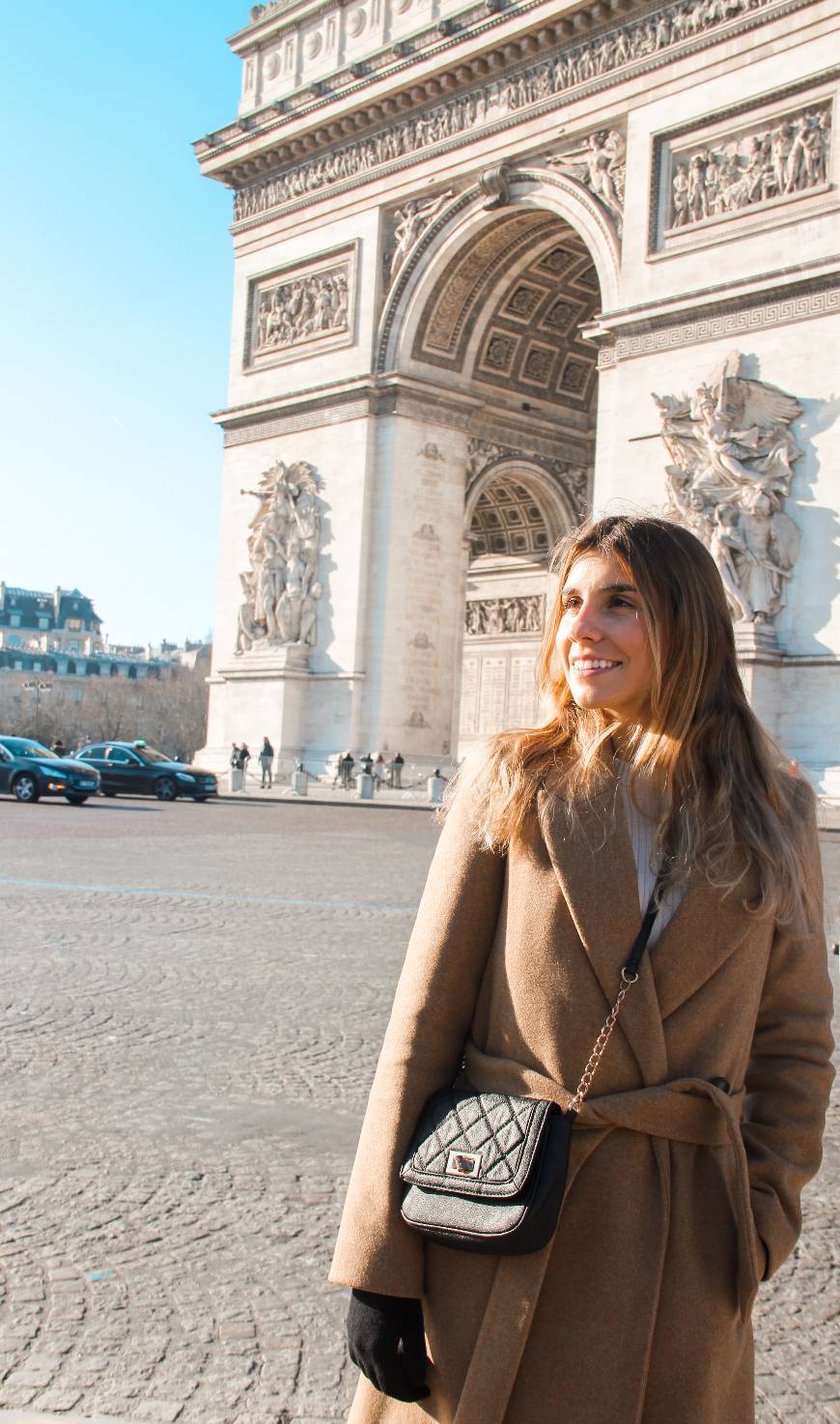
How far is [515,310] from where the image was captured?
24781 millimetres

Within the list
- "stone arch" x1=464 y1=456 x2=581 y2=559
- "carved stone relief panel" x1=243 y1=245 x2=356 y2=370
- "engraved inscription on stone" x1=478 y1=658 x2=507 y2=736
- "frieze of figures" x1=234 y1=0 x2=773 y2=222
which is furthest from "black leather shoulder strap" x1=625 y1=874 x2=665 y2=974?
"engraved inscription on stone" x1=478 y1=658 x2=507 y2=736

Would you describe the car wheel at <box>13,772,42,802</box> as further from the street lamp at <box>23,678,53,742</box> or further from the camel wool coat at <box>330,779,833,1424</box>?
the street lamp at <box>23,678,53,742</box>

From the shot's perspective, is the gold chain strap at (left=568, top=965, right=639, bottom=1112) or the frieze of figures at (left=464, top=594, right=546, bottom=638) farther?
the frieze of figures at (left=464, top=594, right=546, bottom=638)

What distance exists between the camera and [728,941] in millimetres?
1641

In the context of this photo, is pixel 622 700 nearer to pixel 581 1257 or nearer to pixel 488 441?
pixel 581 1257

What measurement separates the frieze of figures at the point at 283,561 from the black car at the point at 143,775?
3068 millimetres

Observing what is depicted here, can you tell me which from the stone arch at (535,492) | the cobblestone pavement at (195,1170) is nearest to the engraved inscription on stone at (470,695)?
the stone arch at (535,492)

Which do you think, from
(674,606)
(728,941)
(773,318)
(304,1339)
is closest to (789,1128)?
(728,941)

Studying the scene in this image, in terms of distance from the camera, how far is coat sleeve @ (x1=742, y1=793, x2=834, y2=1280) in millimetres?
1649

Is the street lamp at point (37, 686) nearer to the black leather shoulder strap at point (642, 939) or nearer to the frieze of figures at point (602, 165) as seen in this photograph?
the frieze of figures at point (602, 165)

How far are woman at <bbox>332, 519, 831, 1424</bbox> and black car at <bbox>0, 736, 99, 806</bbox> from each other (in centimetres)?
1860

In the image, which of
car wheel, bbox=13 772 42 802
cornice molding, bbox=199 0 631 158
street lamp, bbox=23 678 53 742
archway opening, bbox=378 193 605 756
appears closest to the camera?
car wheel, bbox=13 772 42 802

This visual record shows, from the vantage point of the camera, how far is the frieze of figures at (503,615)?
2809cm

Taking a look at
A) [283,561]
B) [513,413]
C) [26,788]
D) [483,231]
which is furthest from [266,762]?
[483,231]
